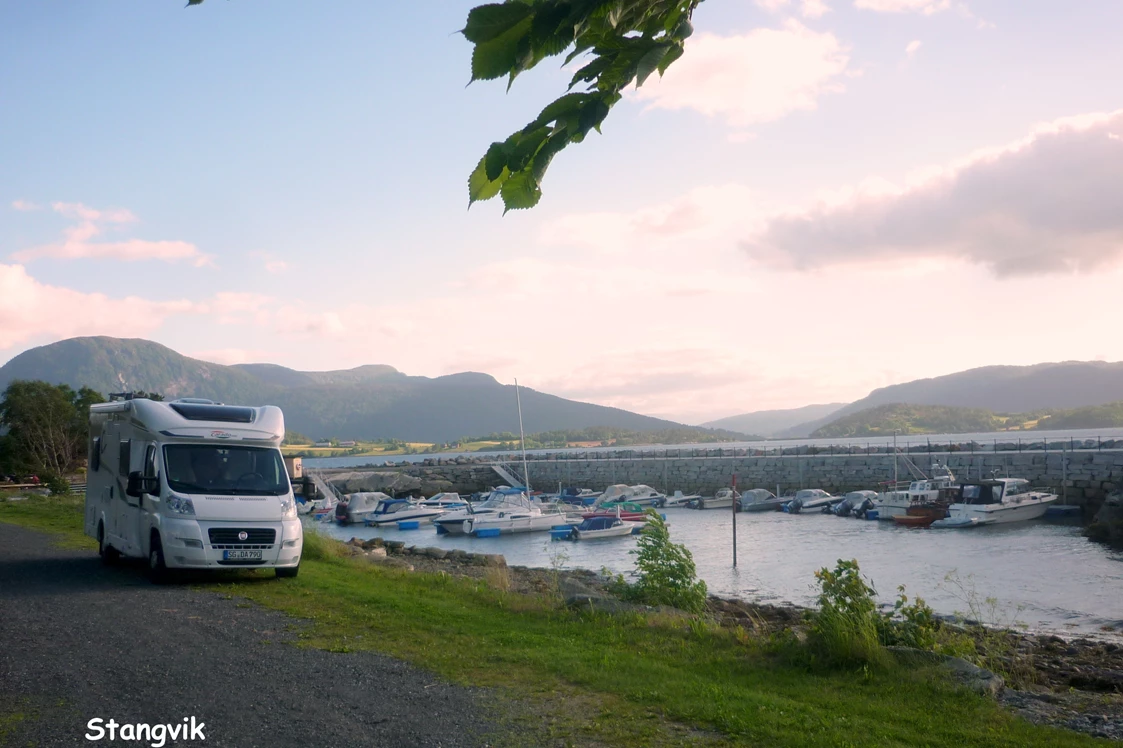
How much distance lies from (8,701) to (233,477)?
742cm

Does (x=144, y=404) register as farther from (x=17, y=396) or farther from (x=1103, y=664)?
(x=17, y=396)

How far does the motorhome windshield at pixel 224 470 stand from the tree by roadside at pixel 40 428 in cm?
4925

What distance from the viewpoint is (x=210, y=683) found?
7074 mm

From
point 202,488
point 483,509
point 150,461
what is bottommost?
point 483,509

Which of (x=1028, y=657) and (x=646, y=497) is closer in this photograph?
(x=1028, y=657)

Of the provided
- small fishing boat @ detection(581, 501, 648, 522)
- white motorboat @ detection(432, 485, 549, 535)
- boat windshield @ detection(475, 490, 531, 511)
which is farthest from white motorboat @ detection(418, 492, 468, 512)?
small fishing boat @ detection(581, 501, 648, 522)

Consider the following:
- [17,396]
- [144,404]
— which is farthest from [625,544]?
[17,396]

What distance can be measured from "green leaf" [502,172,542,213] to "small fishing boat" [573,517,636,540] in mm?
40897

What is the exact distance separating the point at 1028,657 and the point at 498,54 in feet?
43.9

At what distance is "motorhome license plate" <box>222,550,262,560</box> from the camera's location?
12.9 metres

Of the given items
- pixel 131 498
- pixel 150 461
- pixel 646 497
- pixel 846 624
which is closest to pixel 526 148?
pixel 846 624

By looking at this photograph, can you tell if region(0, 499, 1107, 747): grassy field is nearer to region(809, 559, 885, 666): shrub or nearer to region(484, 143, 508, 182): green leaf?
region(809, 559, 885, 666): shrub

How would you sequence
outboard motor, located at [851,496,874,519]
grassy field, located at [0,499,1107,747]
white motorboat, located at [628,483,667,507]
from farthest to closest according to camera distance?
1. white motorboat, located at [628,483,667,507]
2. outboard motor, located at [851,496,874,519]
3. grassy field, located at [0,499,1107,747]

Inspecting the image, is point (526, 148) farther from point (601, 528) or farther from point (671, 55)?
point (601, 528)
